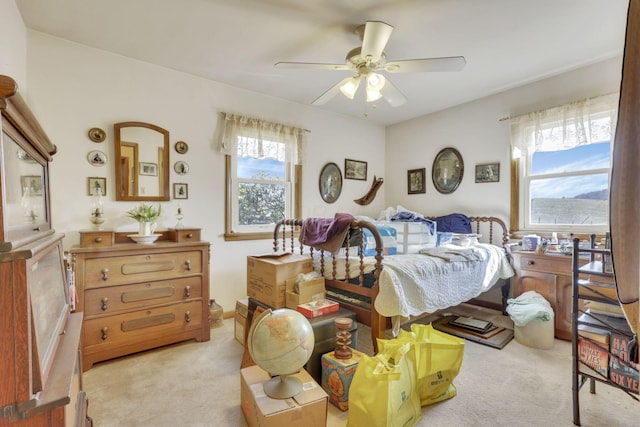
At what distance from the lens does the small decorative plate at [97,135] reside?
2666 millimetres

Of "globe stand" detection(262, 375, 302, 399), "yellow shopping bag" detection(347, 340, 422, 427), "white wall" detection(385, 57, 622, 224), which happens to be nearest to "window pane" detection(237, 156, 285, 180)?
"white wall" detection(385, 57, 622, 224)

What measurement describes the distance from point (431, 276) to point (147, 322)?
7.59ft

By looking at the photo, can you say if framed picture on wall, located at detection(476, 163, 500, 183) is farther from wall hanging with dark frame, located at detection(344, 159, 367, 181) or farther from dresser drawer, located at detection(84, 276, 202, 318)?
dresser drawer, located at detection(84, 276, 202, 318)

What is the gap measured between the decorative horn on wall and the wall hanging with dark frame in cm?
20

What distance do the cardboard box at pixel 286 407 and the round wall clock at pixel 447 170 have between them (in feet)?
10.9

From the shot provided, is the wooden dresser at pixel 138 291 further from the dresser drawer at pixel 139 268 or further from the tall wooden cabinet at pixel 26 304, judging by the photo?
the tall wooden cabinet at pixel 26 304

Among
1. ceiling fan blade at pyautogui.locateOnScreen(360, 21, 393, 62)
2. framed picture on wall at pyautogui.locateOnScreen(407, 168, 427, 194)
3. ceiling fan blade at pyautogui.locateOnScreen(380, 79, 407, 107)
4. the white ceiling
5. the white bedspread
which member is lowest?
the white bedspread

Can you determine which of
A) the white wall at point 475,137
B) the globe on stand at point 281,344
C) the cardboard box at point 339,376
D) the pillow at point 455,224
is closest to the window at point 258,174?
the white wall at point 475,137

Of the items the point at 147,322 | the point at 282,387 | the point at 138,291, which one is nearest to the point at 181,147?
the point at 138,291

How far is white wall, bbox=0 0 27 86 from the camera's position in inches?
74.5

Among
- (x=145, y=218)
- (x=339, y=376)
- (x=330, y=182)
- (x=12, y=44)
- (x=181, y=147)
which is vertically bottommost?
(x=339, y=376)

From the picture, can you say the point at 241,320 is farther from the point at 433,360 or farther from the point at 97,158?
the point at 97,158

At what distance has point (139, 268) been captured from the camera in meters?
2.49

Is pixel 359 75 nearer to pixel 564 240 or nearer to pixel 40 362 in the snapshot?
pixel 40 362
